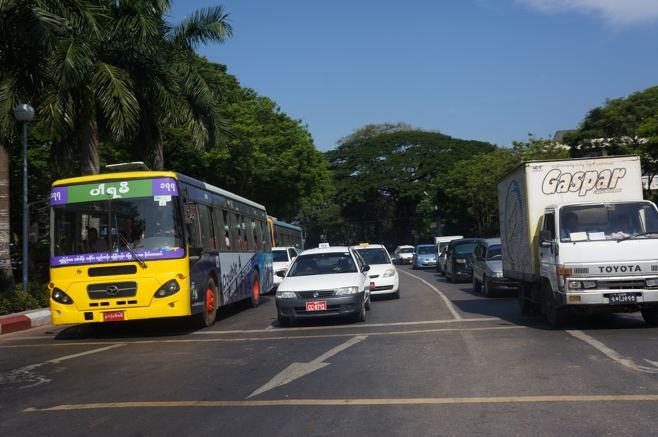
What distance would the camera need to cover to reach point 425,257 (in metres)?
44.7

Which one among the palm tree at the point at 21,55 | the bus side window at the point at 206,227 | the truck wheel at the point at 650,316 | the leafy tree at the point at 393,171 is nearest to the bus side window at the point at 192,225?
the bus side window at the point at 206,227

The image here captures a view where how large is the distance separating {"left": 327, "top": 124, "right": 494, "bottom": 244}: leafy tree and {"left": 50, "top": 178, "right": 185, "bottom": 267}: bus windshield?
192 feet

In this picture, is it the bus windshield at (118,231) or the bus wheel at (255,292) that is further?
the bus wheel at (255,292)

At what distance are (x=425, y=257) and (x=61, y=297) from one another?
34.3m

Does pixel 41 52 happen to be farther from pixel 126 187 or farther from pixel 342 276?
pixel 342 276

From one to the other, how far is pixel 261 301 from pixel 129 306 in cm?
982

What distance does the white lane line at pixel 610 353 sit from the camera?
764 cm

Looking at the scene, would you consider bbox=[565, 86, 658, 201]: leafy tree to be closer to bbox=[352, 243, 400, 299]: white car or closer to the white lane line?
bbox=[352, 243, 400, 299]: white car

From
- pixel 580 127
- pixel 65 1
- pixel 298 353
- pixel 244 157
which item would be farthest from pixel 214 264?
pixel 580 127

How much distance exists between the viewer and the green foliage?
56.1 ft

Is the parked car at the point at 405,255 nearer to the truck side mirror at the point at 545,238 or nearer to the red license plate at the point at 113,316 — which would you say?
the truck side mirror at the point at 545,238

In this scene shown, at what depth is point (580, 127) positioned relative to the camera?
4062 cm

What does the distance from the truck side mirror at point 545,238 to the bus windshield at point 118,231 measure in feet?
20.7

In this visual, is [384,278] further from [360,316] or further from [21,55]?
[21,55]
